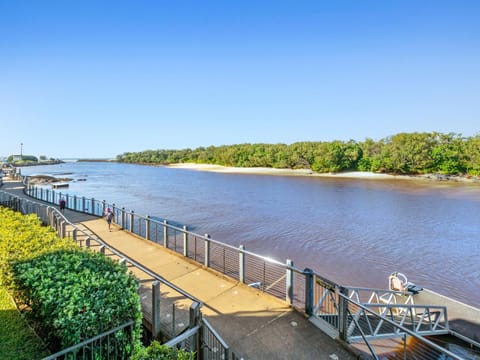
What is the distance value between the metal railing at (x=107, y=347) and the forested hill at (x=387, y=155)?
7461 cm

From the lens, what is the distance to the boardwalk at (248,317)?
418 centimetres

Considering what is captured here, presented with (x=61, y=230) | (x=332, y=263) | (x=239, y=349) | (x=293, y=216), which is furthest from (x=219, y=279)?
(x=293, y=216)

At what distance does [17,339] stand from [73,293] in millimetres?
2195

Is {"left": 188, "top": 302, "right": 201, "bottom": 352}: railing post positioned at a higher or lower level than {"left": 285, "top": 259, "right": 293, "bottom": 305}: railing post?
higher

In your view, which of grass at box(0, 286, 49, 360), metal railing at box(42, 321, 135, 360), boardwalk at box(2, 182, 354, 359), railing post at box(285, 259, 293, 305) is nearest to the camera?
metal railing at box(42, 321, 135, 360)

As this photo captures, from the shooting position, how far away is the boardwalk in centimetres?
418

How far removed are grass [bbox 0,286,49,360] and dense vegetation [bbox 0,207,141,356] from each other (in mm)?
280

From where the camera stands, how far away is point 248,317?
5043 millimetres

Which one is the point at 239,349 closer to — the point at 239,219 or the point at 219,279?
the point at 219,279

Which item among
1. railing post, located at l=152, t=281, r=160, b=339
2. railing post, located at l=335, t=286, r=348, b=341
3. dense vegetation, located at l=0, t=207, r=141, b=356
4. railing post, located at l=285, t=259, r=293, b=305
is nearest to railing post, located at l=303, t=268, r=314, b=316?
railing post, located at l=285, t=259, r=293, b=305

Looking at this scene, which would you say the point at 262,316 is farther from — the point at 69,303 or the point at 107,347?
the point at 69,303

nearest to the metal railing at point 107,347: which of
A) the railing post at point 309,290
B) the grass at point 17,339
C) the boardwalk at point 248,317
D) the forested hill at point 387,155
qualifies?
the grass at point 17,339

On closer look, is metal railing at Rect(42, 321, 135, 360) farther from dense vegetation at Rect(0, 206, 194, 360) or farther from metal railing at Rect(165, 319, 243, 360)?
metal railing at Rect(165, 319, 243, 360)

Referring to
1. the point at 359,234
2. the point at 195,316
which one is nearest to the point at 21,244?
the point at 195,316
